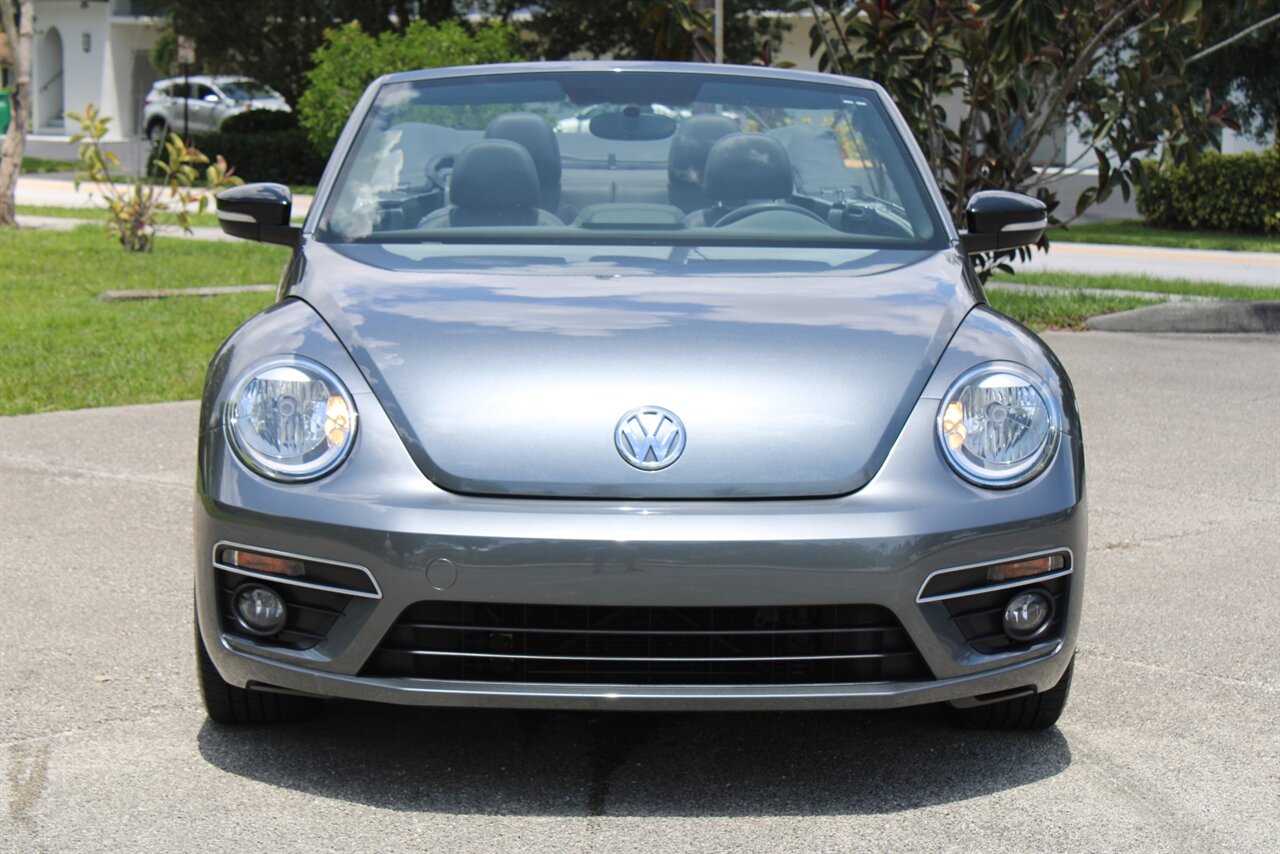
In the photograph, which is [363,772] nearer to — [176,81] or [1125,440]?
[1125,440]

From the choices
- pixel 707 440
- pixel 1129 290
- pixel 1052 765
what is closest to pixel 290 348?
pixel 707 440

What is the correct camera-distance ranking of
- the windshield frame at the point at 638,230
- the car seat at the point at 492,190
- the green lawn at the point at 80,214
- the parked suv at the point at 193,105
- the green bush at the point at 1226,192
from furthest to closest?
the parked suv at the point at 193,105, the green bush at the point at 1226,192, the green lawn at the point at 80,214, the car seat at the point at 492,190, the windshield frame at the point at 638,230

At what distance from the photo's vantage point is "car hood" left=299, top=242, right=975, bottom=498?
10.3 ft

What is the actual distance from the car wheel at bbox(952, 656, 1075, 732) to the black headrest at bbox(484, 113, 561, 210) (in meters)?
1.69

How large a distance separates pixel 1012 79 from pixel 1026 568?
7730 millimetres

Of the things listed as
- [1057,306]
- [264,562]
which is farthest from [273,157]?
[264,562]

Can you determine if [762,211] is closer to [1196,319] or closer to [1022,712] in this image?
[1022,712]

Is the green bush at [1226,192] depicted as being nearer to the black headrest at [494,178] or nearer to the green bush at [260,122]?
the green bush at [260,122]

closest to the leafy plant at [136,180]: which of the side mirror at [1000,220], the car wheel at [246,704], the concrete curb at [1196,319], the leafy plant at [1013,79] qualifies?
the leafy plant at [1013,79]

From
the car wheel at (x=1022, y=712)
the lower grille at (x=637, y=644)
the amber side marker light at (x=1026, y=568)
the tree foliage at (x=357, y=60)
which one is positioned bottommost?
the tree foliage at (x=357, y=60)

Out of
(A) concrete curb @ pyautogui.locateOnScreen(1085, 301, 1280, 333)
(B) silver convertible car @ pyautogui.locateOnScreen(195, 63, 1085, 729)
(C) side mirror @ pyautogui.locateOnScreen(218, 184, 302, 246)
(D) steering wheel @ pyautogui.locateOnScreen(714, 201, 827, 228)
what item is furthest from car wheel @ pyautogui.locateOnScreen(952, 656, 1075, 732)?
(A) concrete curb @ pyautogui.locateOnScreen(1085, 301, 1280, 333)

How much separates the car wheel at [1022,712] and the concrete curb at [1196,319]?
8.24 metres

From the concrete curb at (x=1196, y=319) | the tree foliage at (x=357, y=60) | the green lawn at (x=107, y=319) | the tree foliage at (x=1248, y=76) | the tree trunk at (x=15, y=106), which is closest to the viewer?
the green lawn at (x=107, y=319)

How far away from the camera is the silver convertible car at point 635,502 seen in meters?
3.06
